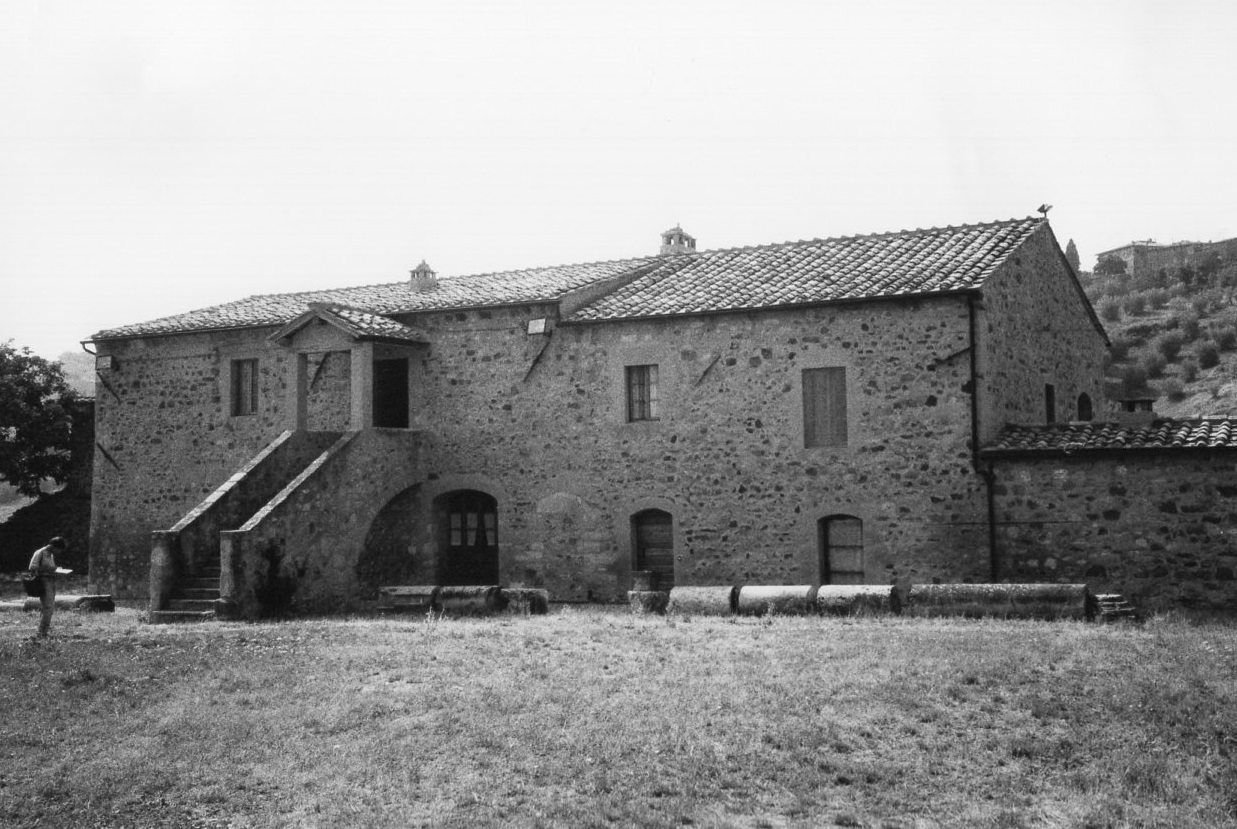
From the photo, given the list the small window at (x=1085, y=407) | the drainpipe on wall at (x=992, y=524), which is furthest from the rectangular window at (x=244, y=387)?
the small window at (x=1085, y=407)

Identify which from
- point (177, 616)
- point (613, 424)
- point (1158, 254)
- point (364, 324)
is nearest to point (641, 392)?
point (613, 424)

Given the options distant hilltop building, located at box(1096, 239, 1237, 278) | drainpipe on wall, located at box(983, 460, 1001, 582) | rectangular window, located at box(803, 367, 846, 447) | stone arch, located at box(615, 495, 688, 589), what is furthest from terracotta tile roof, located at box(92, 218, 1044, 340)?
distant hilltop building, located at box(1096, 239, 1237, 278)

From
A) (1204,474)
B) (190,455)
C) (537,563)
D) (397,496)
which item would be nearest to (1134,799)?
(1204,474)

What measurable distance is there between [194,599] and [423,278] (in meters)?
9.45

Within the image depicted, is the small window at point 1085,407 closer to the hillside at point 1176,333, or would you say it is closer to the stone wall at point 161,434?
the hillside at point 1176,333

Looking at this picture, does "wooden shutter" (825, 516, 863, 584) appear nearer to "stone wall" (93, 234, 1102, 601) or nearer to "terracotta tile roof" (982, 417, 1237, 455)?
"stone wall" (93, 234, 1102, 601)

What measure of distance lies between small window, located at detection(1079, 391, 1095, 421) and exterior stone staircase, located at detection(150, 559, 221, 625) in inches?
644

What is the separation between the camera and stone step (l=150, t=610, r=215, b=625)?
62.5 feet

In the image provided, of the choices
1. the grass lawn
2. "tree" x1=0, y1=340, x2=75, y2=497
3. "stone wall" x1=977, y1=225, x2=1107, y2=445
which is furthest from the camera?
"tree" x1=0, y1=340, x2=75, y2=497

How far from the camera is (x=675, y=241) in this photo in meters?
28.1

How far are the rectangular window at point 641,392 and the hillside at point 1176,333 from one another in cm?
2096

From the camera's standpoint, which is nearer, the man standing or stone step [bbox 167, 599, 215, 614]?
the man standing

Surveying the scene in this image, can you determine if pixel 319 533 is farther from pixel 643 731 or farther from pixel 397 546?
pixel 643 731

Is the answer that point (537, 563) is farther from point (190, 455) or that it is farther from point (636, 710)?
point (636, 710)
